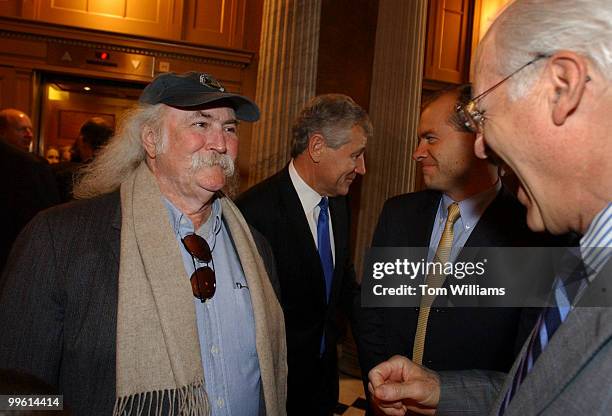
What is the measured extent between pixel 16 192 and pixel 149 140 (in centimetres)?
193

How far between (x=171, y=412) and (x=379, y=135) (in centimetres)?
387

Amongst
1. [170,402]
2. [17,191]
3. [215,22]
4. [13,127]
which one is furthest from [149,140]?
[215,22]

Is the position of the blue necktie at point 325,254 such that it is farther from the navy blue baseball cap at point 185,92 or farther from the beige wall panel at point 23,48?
the beige wall panel at point 23,48

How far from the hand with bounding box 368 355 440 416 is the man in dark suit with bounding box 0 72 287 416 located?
0.52 metres

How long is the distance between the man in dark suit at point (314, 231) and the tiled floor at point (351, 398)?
4.92 feet

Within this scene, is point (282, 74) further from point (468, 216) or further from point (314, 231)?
point (468, 216)

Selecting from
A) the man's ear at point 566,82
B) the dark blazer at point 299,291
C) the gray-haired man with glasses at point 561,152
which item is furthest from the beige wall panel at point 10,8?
the man's ear at point 566,82

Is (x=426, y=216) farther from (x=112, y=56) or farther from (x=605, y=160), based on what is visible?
(x=112, y=56)

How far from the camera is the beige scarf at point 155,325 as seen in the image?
1469mm

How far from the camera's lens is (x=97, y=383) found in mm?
1479

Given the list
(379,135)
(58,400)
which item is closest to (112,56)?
(379,135)

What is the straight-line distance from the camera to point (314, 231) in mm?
2768

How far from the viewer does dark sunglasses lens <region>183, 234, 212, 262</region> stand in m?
1.69

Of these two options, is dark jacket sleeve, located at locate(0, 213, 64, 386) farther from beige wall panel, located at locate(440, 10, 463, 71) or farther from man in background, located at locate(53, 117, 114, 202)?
beige wall panel, located at locate(440, 10, 463, 71)
